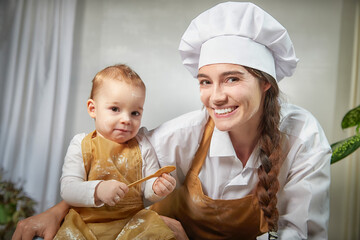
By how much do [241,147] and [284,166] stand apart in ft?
0.53

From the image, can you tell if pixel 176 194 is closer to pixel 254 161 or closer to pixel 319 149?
pixel 254 161

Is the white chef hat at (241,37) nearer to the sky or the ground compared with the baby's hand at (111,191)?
nearer to the sky

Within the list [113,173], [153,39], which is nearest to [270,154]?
[113,173]

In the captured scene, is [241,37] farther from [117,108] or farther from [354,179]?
[354,179]

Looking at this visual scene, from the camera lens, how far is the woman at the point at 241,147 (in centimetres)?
112

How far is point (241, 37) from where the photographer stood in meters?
1.13

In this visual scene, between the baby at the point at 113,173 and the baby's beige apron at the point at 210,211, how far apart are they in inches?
7.5

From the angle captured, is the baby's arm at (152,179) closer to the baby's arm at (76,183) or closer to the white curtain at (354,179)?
the baby's arm at (76,183)

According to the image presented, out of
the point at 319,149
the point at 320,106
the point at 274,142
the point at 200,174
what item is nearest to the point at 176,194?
the point at 200,174

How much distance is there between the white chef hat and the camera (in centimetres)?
111

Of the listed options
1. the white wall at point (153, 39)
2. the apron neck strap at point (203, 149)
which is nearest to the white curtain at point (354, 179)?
the white wall at point (153, 39)

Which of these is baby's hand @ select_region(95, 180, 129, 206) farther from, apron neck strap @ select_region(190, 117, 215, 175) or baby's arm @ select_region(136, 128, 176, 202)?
apron neck strap @ select_region(190, 117, 215, 175)

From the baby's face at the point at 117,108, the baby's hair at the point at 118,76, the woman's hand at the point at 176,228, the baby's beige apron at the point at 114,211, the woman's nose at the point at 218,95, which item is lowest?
the woman's hand at the point at 176,228

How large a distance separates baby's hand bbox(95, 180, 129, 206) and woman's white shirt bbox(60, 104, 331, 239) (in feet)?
0.83
